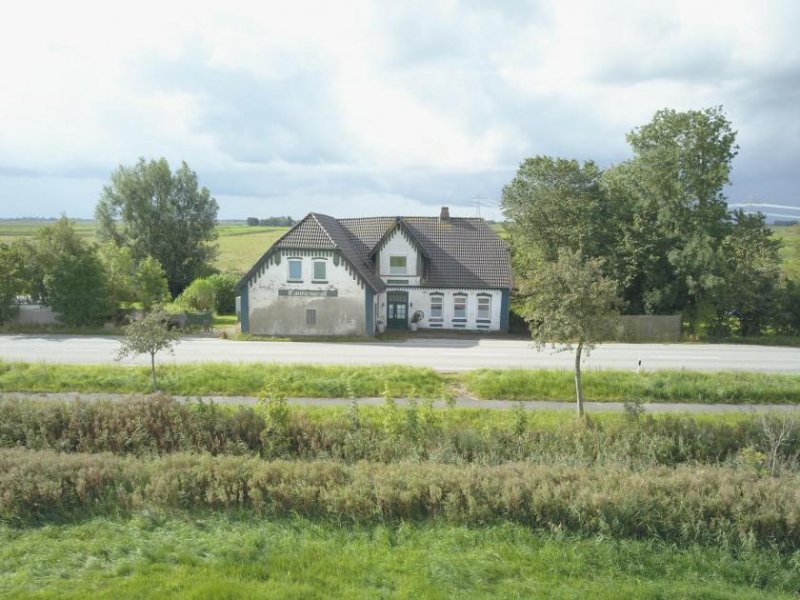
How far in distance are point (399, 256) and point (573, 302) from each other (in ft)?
66.9

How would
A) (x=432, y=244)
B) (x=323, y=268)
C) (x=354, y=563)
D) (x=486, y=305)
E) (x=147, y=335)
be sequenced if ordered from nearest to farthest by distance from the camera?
1. (x=354, y=563)
2. (x=147, y=335)
3. (x=323, y=268)
4. (x=486, y=305)
5. (x=432, y=244)

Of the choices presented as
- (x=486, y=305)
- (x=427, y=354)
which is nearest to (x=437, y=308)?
(x=486, y=305)

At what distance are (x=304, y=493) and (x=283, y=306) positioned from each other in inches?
903

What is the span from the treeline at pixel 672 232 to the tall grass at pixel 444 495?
922 inches

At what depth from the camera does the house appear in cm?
3209

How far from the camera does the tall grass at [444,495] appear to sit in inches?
373

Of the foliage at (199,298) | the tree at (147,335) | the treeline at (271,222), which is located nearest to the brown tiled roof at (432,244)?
the foliage at (199,298)

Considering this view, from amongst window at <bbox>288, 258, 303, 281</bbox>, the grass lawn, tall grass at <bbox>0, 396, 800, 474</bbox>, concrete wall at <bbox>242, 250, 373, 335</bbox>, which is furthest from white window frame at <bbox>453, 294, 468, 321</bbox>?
the grass lawn

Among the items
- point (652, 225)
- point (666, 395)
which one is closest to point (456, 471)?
point (666, 395)

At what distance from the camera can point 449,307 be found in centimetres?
3516

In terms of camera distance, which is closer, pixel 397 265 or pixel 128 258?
pixel 397 265

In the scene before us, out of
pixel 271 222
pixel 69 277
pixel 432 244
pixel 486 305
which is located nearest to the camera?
pixel 69 277

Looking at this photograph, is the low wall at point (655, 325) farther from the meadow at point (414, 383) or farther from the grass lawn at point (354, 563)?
the grass lawn at point (354, 563)

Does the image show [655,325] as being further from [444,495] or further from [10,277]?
[10,277]
